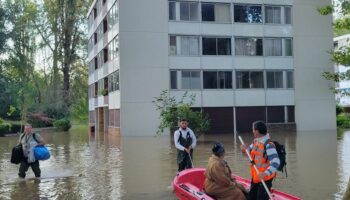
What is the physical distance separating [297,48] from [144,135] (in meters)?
14.9

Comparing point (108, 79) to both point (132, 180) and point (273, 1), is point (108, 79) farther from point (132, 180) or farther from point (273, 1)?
point (132, 180)

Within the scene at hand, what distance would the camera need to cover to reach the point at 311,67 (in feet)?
129

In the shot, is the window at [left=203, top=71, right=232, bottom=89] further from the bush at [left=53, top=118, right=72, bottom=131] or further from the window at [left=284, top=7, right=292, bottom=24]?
the bush at [left=53, top=118, right=72, bottom=131]

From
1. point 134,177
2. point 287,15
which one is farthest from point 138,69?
point 134,177

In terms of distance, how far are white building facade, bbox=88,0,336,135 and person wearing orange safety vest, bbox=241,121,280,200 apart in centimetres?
2845

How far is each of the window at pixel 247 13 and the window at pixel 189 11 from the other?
3414mm

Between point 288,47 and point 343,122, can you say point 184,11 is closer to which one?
point 288,47

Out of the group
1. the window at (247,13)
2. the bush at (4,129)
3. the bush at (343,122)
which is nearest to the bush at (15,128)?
the bush at (4,129)

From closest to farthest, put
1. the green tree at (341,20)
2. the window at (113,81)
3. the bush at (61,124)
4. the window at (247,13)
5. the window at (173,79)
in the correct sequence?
Answer: the green tree at (341,20) → the window at (173,79) → the window at (113,81) → the window at (247,13) → the bush at (61,124)

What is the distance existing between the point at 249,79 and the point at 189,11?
738 cm

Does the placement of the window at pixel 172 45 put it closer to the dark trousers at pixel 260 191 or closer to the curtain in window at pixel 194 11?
the curtain in window at pixel 194 11

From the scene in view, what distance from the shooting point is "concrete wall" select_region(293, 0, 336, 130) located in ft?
129

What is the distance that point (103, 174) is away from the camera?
46.8 ft

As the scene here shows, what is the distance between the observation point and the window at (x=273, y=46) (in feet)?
127
